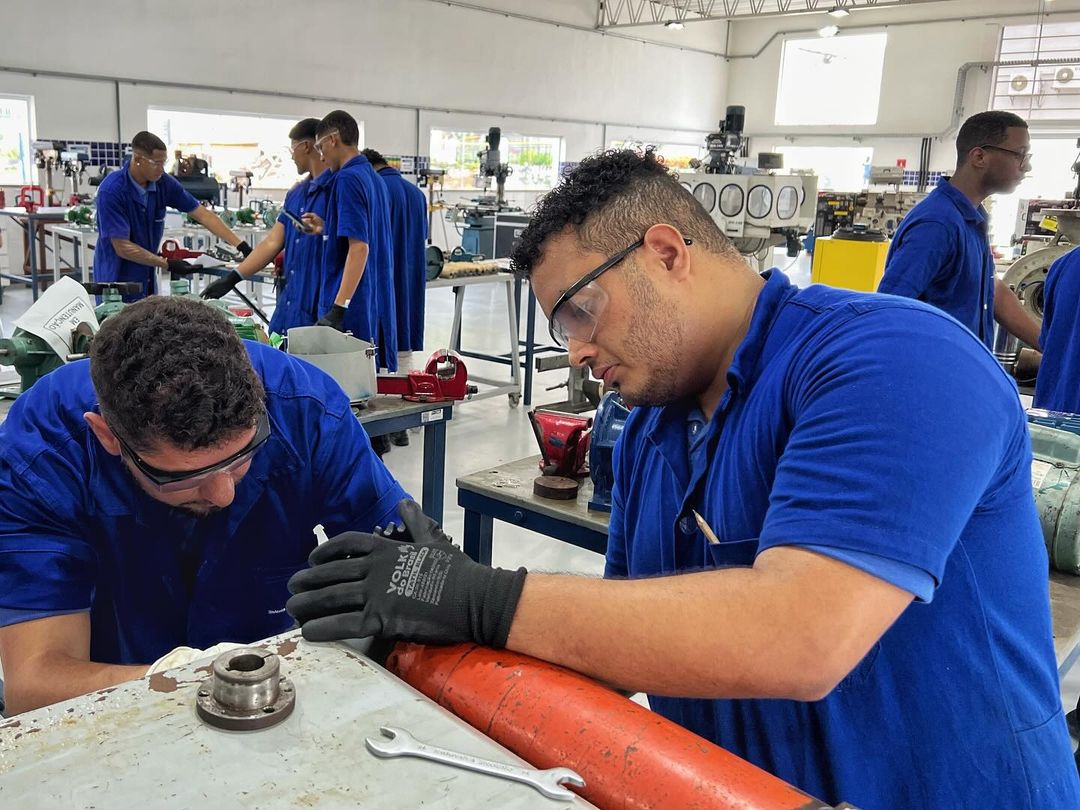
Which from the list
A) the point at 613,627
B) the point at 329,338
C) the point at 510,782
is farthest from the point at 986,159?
the point at 510,782

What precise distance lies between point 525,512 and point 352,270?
1812mm

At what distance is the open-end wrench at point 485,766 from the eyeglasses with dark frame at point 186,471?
0.54 m

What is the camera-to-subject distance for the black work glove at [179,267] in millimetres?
4355

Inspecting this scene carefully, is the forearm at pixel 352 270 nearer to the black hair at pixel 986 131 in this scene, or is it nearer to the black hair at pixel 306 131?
the black hair at pixel 306 131

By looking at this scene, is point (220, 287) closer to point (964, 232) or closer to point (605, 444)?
point (605, 444)

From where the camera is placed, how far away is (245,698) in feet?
2.18

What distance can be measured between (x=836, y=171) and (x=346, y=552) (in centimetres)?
1447

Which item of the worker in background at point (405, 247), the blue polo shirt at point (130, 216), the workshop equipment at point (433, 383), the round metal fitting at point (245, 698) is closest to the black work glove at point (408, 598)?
the round metal fitting at point (245, 698)

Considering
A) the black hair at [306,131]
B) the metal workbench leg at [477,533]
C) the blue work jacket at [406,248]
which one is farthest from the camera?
Result: the blue work jacket at [406,248]

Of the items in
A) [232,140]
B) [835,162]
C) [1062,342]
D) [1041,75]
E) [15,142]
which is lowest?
[1062,342]

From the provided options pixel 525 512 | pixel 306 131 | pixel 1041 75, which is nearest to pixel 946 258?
pixel 525 512

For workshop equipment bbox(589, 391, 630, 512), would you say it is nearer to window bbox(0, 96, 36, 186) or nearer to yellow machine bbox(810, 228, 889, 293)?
yellow machine bbox(810, 228, 889, 293)

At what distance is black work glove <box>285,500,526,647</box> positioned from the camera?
0.80 metres

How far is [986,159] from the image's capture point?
274cm
